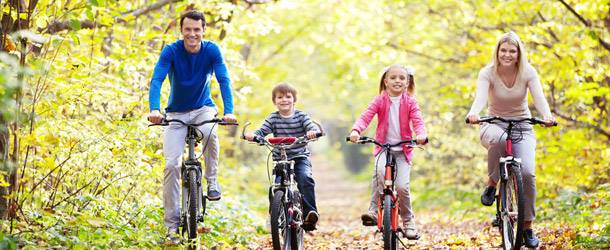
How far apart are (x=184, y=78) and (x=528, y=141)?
10.2ft

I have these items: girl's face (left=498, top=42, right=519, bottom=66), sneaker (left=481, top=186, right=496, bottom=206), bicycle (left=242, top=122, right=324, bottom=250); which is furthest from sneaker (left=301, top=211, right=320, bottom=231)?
girl's face (left=498, top=42, right=519, bottom=66)

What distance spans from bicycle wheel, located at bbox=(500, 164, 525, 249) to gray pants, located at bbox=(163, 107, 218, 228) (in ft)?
8.68

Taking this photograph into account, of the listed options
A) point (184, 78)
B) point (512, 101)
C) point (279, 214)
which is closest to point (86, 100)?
point (184, 78)

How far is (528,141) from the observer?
261 inches

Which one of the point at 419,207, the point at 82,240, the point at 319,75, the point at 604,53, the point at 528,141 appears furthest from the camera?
the point at 319,75

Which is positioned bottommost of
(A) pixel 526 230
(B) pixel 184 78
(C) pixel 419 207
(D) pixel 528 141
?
(C) pixel 419 207

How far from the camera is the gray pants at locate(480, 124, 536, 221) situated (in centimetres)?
654

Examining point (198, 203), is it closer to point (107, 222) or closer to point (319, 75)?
point (107, 222)

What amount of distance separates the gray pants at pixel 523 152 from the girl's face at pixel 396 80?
2.75 feet

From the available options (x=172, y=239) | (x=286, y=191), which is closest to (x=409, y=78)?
(x=286, y=191)

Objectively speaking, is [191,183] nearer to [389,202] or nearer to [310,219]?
[310,219]

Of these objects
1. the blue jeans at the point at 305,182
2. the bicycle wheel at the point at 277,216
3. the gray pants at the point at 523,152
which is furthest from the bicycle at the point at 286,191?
the gray pants at the point at 523,152

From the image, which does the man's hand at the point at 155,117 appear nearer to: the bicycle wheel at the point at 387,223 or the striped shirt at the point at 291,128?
the striped shirt at the point at 291,128

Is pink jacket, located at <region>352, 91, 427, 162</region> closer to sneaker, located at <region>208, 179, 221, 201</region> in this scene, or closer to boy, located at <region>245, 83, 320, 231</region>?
boy, located at <region>245, 83, 320, 231</region>
